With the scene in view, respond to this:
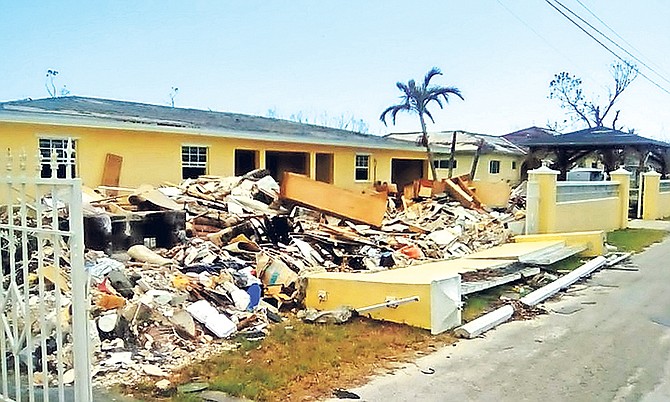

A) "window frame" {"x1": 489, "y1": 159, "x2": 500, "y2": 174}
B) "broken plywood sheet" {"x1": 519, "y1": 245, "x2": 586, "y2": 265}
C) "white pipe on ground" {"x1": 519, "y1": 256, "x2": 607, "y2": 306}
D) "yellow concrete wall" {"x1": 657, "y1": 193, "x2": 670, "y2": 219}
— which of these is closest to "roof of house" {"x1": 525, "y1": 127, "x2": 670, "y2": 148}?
"yellow concrete wall" {"x1": 657, "y1": 193, "x2": 670, "y2": 219}

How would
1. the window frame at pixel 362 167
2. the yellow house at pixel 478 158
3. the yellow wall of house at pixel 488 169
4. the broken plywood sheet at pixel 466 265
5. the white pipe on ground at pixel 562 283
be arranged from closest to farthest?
1. the white pipe on ground at pixel 562 283
2. the broken plywood sheet at pixel 466 265
3. the window frame at pixel 362 167
4. the yellow house at pixel 478 158
5. the yellow wall of house at pixel 488 169

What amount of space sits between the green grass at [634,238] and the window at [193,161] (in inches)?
479

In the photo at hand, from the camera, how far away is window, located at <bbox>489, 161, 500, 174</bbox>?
3488cm

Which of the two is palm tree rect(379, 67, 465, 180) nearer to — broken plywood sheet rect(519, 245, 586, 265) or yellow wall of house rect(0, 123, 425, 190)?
yellow wall of house rect(0, 123, 425, 190)

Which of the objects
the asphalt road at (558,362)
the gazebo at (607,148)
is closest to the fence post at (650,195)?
the gazebo at (607,148)

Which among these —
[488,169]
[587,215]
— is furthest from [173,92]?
[587,215]

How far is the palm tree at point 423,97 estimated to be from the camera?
27.5 meters

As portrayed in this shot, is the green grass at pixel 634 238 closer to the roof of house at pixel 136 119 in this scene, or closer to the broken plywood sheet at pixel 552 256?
the broken plywood sheet at pixel 552 256

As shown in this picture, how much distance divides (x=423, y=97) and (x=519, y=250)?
15861 mm

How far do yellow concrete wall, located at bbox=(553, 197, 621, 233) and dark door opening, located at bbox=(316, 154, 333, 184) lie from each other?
8665 millimetres

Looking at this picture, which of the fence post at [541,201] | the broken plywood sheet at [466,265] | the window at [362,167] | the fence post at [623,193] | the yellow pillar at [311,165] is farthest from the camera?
the window at [362,167]

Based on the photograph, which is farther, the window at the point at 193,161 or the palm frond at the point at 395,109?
the palm frond at the point at 395,109

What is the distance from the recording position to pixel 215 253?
35.9ft

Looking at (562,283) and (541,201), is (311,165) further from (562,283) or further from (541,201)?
(562,283)
